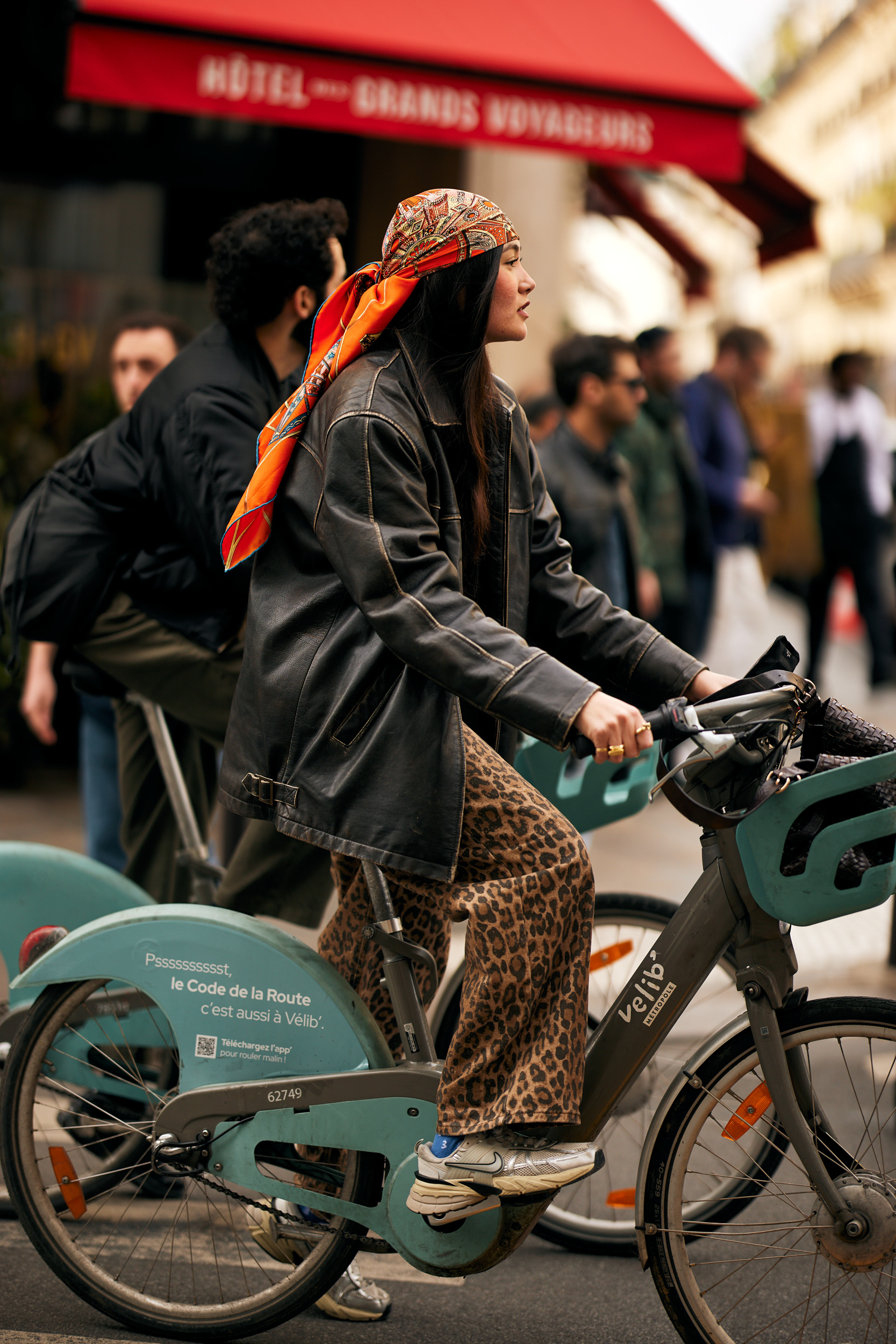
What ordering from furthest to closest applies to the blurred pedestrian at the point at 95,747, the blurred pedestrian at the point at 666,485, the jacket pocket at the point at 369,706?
the blurred pedestrian at the point at 666,485
the blurred pedestrian at the point at 95,747
the jacket pocket at the point at 369,706

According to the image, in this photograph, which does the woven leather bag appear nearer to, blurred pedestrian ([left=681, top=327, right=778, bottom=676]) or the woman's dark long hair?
the woman's dark long hair

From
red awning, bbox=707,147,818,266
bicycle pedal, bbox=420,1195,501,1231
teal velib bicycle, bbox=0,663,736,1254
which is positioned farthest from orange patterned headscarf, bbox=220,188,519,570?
red awning, bbox=707,147,818,266

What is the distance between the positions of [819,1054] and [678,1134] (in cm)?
28

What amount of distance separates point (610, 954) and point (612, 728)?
1161mm

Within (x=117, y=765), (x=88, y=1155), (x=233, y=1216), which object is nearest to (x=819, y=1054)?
(x=233, y=1216)

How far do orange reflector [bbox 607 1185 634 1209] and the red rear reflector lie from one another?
131 cm

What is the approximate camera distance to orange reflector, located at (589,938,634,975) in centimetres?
321

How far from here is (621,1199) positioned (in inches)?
123

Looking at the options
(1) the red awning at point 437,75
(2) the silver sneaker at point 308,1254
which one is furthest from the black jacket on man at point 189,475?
(1) the red awning at point 437,75

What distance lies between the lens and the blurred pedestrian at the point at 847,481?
9430 millimetres

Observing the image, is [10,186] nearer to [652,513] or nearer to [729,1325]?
[652,513]

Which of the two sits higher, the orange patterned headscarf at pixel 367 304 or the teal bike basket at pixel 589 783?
the orange patterned headscarf at pixel 367 304

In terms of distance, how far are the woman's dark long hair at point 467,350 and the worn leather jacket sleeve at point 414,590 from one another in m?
A: 0.17

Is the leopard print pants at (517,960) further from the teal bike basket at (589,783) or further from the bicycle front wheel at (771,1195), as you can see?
the teal bike basket at (589,783)
